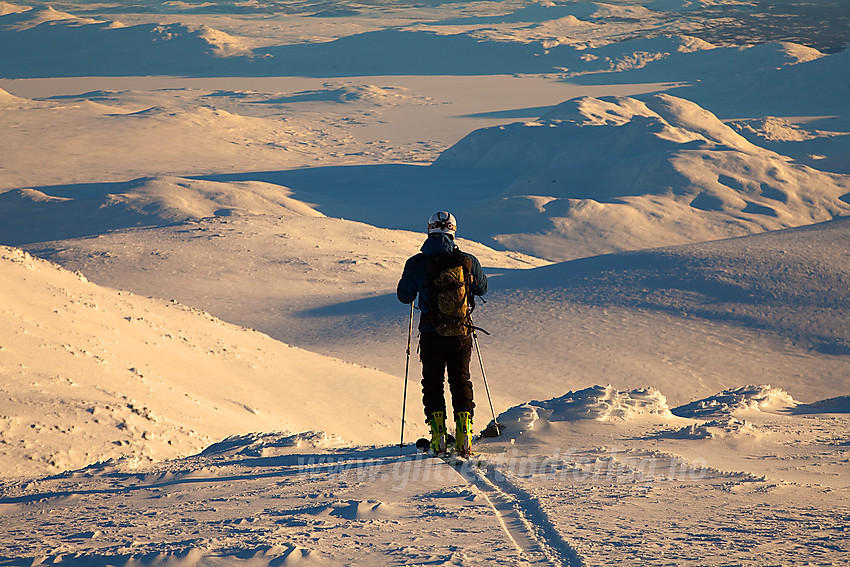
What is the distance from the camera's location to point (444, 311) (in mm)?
5938

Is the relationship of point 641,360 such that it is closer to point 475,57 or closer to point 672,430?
point 672,430

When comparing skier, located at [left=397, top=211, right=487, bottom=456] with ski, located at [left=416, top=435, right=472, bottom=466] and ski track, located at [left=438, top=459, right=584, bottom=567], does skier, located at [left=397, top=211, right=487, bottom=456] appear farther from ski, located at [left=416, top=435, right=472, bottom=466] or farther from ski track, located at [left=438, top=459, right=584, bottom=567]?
ski track, located at [left=438, top=459, right=584, bottom=567]

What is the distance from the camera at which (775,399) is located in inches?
472

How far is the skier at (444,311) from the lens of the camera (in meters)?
5.96

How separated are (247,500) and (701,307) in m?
22.0

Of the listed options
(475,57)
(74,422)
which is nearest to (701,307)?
(74,422)

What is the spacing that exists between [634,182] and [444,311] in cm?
5768

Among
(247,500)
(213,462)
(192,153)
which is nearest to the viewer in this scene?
(247,500)

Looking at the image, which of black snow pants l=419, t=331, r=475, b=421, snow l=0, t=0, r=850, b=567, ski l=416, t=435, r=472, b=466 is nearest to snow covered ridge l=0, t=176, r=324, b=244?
snow l=0, t=0, r=850, b=567

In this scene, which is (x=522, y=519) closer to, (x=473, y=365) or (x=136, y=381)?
(x=136, y=381)

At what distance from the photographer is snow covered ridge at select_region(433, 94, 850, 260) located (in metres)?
50.3

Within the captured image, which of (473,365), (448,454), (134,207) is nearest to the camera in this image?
(448,454)

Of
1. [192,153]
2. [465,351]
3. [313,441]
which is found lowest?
[192,153]

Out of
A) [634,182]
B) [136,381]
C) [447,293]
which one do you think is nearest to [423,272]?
[447,293]
